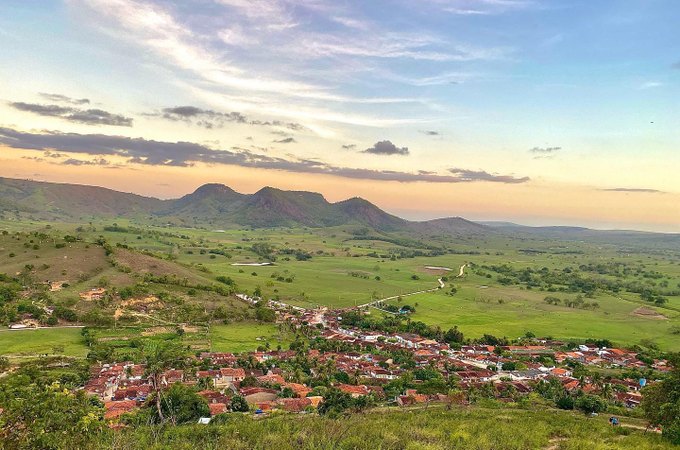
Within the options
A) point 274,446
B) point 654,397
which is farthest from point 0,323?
point 654,397

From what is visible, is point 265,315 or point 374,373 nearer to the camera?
point 374,373

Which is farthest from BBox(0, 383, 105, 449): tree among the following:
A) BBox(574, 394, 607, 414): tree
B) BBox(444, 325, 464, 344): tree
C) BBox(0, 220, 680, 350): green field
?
BBox(444, 325, 464, 344): tree

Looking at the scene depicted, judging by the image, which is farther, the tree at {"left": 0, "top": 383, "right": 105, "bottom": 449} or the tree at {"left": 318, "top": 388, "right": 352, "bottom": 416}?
the tree at {"left": 318, "top": 388, "right": 352, "bottom": 416}

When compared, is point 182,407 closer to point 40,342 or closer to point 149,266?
point 40,342

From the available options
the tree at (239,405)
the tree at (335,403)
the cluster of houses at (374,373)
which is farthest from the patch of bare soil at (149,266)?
the tree at (335,403)

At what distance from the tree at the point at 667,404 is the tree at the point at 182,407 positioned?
41.0 meters

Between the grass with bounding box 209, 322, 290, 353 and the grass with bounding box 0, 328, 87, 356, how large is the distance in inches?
871

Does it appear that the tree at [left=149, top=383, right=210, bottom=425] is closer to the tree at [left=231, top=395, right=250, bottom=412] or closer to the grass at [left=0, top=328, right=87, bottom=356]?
the tree at [left=231, top=395, right=250, bottom=412]

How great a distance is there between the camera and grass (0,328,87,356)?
2514 inches

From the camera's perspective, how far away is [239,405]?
46.1m

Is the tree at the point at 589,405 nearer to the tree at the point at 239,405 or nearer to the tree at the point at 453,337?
the tree at the point at 239,405

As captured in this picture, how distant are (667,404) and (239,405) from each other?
3981 cm

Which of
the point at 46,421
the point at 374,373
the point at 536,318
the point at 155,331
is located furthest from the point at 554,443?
the point at 536,318

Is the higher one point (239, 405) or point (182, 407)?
point (182, 407)
